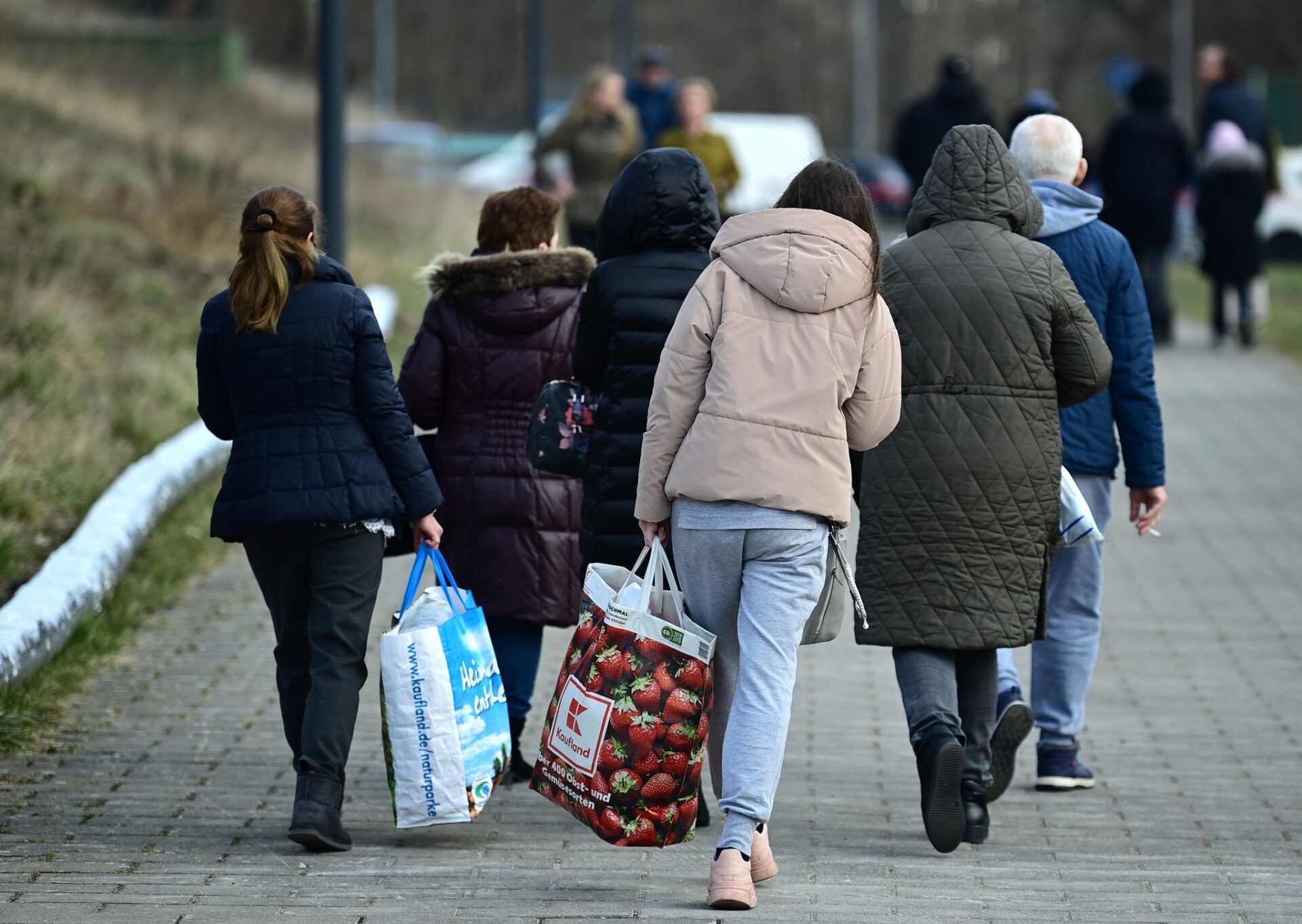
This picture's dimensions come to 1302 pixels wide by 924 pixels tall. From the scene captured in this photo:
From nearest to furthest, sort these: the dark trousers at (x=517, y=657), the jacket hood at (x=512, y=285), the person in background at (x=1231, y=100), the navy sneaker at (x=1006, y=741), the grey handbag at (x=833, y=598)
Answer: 1. the grey handbag at (x=833, y=598)
2. the navy sneaker at (x=1006, y=741)
3. the jacket hood at (x=512, y=285)
4. the dark trousers at (x=517, y=657)
5. the person in background at (x=1231, y=100)

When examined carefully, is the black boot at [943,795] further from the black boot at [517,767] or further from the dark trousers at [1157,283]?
the dark trousers at [1157,283]

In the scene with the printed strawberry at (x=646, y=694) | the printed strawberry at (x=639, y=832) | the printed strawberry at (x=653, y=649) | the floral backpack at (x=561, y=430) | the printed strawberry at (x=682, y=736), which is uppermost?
the floral backpack at (x=561, y=430)

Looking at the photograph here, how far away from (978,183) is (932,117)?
10.6 meters

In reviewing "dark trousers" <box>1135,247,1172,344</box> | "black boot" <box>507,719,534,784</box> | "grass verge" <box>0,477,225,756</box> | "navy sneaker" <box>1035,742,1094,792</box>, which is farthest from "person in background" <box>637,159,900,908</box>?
"dark trousers" <box>1135,247,1172,344</box>

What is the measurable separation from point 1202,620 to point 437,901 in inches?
A: 181

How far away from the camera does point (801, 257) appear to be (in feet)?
15.2

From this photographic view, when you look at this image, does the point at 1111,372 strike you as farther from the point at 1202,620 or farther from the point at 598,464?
the point at 1202,620

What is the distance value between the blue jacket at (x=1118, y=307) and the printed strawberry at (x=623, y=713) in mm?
1769

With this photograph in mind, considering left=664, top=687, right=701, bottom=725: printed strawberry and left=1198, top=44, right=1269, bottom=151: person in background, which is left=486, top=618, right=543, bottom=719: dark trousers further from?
left=1198, top=44, right=1269, bottom=151: person in background

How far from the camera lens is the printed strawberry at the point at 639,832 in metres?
4.76

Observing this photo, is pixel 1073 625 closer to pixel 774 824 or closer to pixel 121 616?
pixel 774 824

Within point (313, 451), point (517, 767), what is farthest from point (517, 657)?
point (313, 451)

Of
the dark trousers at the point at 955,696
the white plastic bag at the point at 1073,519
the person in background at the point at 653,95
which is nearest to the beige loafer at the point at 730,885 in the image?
the dark trousers at the point at 955,696

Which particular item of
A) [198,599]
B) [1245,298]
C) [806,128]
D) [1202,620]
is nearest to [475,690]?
[198,599]
